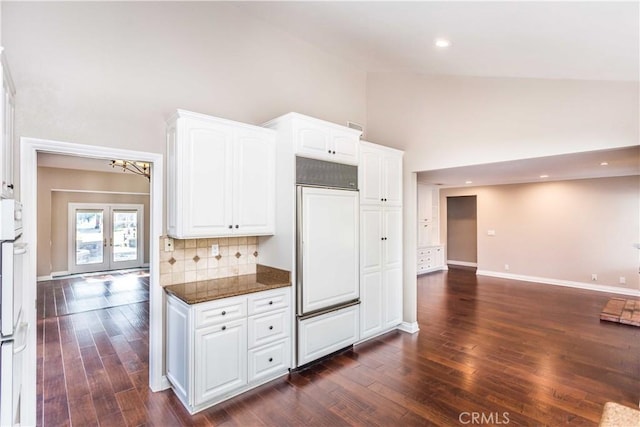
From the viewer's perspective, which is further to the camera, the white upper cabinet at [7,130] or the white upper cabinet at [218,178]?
the white upper cabinet at [218,178]

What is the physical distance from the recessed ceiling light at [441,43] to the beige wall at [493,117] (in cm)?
84

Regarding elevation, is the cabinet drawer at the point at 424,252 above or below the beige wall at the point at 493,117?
below

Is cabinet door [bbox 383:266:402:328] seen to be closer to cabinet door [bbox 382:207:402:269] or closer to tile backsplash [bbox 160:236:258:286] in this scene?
cabinet door [bbox 382:207:402:269]

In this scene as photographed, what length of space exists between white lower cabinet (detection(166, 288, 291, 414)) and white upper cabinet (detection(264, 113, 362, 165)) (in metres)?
1.40

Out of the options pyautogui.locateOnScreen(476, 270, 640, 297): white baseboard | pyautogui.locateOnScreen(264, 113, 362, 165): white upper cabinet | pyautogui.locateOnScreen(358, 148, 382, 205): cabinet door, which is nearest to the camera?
pyautogui.locateOnScreen(264, 113, 362, 165): white upper cabinet

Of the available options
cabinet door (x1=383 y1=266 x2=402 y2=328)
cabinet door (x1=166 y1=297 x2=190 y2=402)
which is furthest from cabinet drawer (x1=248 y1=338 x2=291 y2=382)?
cabinet door (x1=383 y1=266 x2=402 y2=328)

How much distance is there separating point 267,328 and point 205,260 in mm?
885

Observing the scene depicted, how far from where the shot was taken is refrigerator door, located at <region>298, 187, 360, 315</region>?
3119mm

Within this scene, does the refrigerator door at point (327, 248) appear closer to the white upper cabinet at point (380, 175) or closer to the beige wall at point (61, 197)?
the white upper cabinet at point (380, 175)

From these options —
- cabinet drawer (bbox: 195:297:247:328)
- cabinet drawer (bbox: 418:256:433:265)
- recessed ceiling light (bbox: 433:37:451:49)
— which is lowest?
cabinet drawer (bbox: 418:256:433:265)

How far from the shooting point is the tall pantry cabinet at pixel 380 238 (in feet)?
12.3

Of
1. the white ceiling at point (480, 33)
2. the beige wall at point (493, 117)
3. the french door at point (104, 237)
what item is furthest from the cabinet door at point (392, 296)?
the french door at point (104, 237)

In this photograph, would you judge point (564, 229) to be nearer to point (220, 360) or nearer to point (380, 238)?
point (380, 238)

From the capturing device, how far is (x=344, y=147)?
3.49 meters
